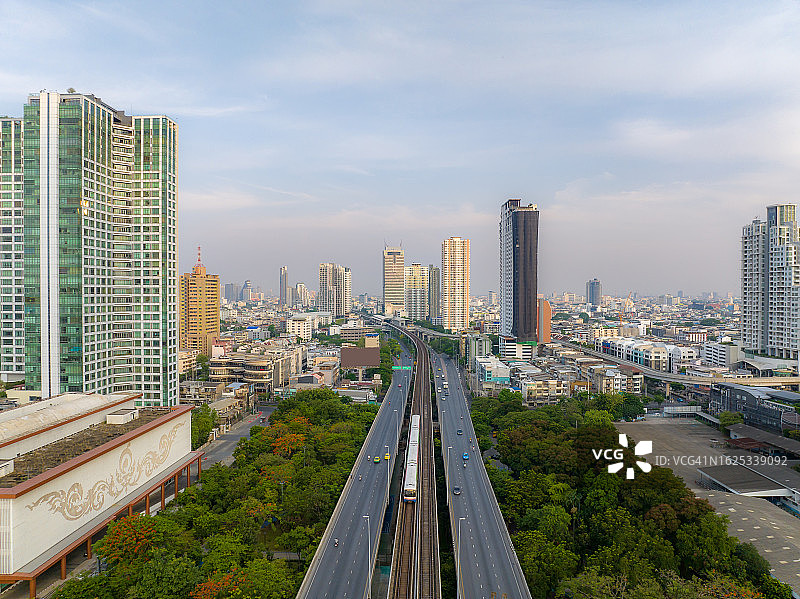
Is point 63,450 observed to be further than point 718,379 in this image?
No

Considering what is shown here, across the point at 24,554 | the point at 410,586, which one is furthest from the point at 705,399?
the point at 24,554

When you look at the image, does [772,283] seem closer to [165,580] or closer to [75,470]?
[165,580]

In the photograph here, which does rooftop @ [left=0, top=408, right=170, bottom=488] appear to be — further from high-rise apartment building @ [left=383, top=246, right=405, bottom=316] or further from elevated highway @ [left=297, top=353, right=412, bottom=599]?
high-rise apartment building @ [left=383, top=246, right=405, bottom=316]

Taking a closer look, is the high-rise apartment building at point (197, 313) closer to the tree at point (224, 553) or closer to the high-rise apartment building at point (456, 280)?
the high-rise apartment building at point (456, 280)

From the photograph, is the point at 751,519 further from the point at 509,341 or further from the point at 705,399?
the point at 509,341

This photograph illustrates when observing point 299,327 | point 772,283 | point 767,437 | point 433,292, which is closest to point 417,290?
point 433,292

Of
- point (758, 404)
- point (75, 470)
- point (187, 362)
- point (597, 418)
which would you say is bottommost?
point (597, 418)
